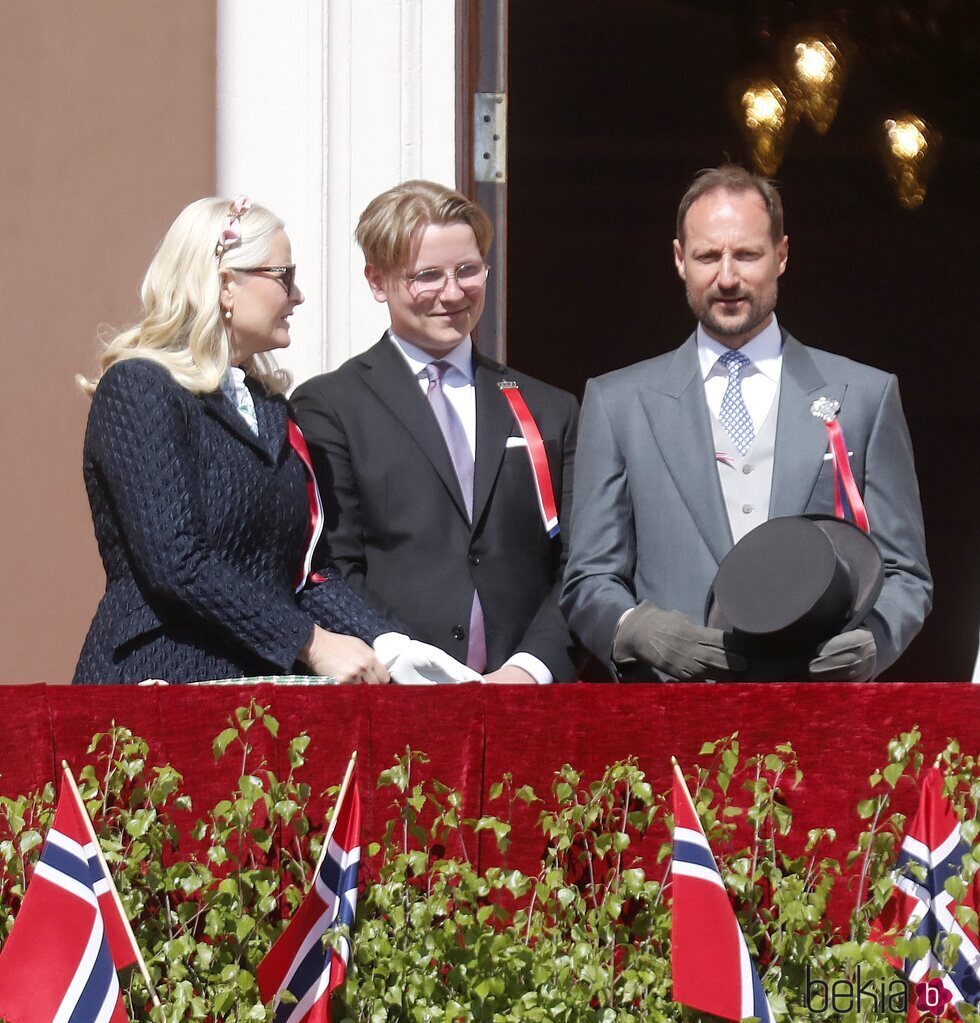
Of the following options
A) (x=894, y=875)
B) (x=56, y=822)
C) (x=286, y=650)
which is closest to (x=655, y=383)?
(x=286, y=650)

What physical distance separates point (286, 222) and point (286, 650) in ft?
5.59

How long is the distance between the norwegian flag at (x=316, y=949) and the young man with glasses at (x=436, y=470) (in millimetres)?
1063

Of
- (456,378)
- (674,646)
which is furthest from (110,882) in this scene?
(456,378)

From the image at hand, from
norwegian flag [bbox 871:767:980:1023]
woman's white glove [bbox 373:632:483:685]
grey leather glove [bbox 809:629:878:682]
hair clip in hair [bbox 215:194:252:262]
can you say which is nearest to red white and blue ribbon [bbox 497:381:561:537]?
woman's white glove [bbox 373:632:483:685]

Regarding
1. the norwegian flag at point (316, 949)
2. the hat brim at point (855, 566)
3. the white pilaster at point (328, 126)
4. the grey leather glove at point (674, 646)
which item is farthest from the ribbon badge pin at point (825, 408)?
the white pilaster at point (328, 126)

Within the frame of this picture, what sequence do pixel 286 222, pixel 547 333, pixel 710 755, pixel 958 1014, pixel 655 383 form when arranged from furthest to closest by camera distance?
pixel 547 333 → pixel 286 222 → pixel 655 383 → pixel 710 755 → pixel 958 1014

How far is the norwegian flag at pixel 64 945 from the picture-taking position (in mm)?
2939

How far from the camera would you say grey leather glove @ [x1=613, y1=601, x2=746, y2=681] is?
353 centimetres

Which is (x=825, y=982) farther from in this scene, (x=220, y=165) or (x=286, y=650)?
(x=220, y=165)

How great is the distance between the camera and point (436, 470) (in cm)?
416

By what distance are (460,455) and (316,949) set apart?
1476mm

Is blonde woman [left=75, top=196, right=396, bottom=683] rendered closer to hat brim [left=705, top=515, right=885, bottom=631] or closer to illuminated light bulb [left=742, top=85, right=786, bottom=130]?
hat brim [left=705, top=515, right=885, bottom=631]

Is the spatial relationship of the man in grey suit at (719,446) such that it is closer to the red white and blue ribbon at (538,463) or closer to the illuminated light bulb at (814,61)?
the red white and blue ribbon at (538,463)

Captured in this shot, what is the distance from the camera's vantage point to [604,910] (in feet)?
10.1
